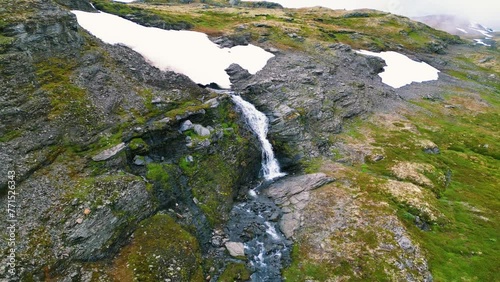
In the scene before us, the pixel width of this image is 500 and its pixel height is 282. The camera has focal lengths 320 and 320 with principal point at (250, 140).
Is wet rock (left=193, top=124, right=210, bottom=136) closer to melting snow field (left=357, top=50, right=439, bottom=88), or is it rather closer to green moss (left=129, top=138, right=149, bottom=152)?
green moss (left=129, top=138, right=149, bottom=152)

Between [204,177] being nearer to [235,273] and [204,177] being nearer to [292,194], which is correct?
[292,194]

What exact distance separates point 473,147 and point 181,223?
5628 centimetres

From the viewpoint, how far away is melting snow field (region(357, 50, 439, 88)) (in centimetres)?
9398

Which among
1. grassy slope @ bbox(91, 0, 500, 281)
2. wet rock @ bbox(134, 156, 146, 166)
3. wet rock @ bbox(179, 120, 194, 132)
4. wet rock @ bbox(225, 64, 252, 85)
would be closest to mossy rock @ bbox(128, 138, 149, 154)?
wet rock @ bbox(134, 156, 146, 166)

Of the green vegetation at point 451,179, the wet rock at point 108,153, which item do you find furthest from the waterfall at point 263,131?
the wet rock at point 108,153

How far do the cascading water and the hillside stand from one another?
0.25 meters

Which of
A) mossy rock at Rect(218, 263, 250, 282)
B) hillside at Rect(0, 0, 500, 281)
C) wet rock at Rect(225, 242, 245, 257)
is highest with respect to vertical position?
hillside at Rect(0, 0, 500, 281)

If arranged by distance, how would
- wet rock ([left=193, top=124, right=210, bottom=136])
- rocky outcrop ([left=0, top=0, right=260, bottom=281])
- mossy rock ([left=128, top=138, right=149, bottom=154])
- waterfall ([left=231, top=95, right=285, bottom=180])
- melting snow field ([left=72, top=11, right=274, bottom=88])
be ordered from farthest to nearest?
melting snow field ([left=72, top=11, right=274, bottom=88]), waterfall ([left=231, top=95, right=285, bottom=180]), wet rock ([left=193, top=124, right=210, bottom=136]), mossy rock ([left=128, top=138, right=149, bottom=154]), rocky outcrop ([left=0, top=0, right=260, bottom=281])

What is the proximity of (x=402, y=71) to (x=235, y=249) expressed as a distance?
91.8 m

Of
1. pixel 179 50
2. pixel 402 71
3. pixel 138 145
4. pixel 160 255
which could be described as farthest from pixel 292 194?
pixel 402 71

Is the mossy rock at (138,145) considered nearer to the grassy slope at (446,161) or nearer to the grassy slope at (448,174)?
the grassy slope at (448,174)

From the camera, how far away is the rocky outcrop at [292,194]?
121 ft

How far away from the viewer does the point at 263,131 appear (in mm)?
52938

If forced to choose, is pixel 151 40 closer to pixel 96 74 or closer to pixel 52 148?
pixel 96 74
